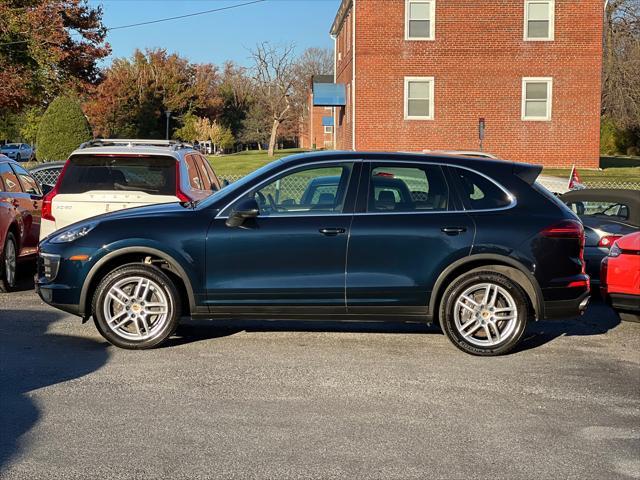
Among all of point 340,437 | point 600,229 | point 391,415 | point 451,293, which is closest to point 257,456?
point 340,437

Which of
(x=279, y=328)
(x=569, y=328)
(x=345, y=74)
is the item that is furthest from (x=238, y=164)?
(x=569, y=328)

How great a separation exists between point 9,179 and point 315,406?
22.4ft

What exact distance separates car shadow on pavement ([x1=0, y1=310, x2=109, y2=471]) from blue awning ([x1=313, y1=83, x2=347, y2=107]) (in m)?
29.1

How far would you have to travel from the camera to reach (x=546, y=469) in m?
4.41

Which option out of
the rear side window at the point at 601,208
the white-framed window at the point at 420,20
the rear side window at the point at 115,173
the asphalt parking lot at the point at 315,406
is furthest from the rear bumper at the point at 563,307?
the white-framed window at the point at 420,20

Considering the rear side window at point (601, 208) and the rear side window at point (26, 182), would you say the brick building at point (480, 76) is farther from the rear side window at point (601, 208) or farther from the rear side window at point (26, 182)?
the rear side window at point (26, 182)

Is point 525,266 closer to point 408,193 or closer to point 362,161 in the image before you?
point 408,193

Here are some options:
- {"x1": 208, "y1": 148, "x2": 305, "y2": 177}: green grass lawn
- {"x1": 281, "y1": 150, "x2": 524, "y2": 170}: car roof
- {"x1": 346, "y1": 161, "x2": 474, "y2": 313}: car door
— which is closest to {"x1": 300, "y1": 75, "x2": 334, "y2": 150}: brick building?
{"x1": 208, "y1": 148, "x2": 305, "y2": 177}: green grass lawn

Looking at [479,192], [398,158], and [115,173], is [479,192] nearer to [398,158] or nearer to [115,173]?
[398,158]

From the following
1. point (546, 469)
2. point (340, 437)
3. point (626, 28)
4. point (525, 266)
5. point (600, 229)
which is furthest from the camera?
point (626, 28)

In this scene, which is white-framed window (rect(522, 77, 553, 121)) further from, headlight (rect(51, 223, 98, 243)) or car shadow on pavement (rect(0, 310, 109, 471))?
headlight (rect(51, 223, 98, 243))

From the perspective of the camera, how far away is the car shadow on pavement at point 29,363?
5017 millimetres

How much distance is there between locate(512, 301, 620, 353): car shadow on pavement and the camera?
7.67 m

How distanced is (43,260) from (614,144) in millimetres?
57145
